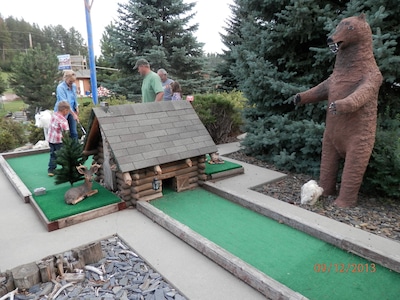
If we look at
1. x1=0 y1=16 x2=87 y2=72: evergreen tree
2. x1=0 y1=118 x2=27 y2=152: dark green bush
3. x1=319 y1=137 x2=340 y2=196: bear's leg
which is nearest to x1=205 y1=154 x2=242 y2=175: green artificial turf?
x1=319 y1=137 x2=340 y2=196: bear's leg

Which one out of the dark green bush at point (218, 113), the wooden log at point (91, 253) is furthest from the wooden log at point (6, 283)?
the dark green bush at point (218, 113)

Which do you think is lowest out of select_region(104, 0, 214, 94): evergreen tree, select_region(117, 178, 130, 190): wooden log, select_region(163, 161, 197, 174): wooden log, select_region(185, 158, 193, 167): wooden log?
select_region(117, 178, 130, 190): wooden log

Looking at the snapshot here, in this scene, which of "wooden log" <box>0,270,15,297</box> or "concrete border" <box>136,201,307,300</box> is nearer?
"concrete border" <box>136,201,307,300</box>

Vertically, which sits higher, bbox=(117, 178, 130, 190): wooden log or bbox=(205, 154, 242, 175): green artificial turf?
bbox=(117, 178, 130, 190): wooden log

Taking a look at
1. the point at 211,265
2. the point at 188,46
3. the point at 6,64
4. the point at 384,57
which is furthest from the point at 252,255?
the point at 6,64

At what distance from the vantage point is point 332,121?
4.43 m

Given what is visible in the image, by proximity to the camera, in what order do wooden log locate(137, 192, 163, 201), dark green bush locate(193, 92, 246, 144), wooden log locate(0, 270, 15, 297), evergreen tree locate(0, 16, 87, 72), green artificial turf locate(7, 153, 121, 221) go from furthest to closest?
evergreen tree locate(0, 16, 87, 72) < dark green bush locate(193, 92, 246, 144) < wooden log locate(137, 192, 163, 201) < green artificial turf locate(7, 153, 121, 221) < wooden log locate(0, 270, 15, 297)

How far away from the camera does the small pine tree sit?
4.86m

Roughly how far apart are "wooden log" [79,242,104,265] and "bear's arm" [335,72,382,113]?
3.37 meters

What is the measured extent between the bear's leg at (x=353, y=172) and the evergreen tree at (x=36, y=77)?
19124mm

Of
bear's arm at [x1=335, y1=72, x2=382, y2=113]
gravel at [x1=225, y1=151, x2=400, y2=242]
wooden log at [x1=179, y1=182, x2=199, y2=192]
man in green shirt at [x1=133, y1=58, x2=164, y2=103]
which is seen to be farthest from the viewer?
man in green shirt at [x1=133, y1=58, x2=164, y2=103]

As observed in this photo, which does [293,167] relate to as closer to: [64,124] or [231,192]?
[231,192]

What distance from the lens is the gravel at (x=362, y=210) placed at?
3.96m

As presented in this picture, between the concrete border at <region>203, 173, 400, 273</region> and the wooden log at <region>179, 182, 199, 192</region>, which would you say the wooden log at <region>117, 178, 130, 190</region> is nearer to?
the wooden log at <region>179, 182, 199, 192</region>
